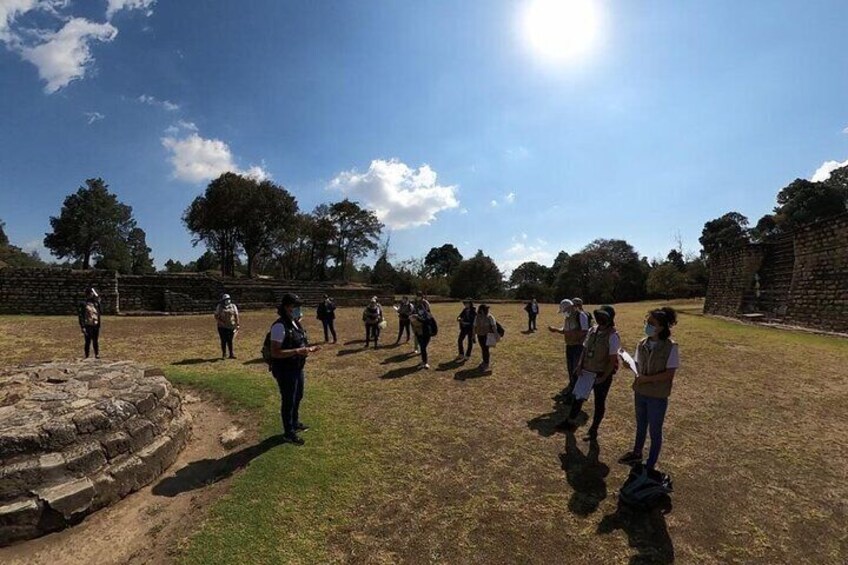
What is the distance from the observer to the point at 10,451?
4.15 m

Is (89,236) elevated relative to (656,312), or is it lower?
elevated

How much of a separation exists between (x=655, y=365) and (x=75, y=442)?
634 cm

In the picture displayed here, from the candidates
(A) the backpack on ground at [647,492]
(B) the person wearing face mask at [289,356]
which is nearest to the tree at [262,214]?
(B) the person wearing face mask at [289,356]

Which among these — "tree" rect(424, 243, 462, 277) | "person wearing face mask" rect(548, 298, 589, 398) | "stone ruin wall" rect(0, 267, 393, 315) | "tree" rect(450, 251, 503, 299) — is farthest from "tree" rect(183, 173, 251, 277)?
"tree" rect(424, 243, 462, 277)

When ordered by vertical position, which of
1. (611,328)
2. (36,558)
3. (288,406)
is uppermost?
(611,328)

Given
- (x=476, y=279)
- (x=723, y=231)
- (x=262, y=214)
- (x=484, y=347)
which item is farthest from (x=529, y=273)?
(x=484, y=347)

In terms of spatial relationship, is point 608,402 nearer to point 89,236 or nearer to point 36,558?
point 36,558

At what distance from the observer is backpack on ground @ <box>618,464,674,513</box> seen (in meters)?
4.22

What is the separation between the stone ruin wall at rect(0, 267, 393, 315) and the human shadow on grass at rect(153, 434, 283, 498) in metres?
22.4

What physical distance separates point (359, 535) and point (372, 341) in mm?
11403

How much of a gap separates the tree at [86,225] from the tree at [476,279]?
40.8 metres

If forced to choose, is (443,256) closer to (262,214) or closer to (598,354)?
(262,214)

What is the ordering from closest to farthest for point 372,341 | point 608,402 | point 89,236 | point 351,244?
point 608,402
point 372,341
point 89,236
point 351,244

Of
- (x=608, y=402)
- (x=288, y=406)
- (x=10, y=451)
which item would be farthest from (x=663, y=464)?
(x=10, y=451)
